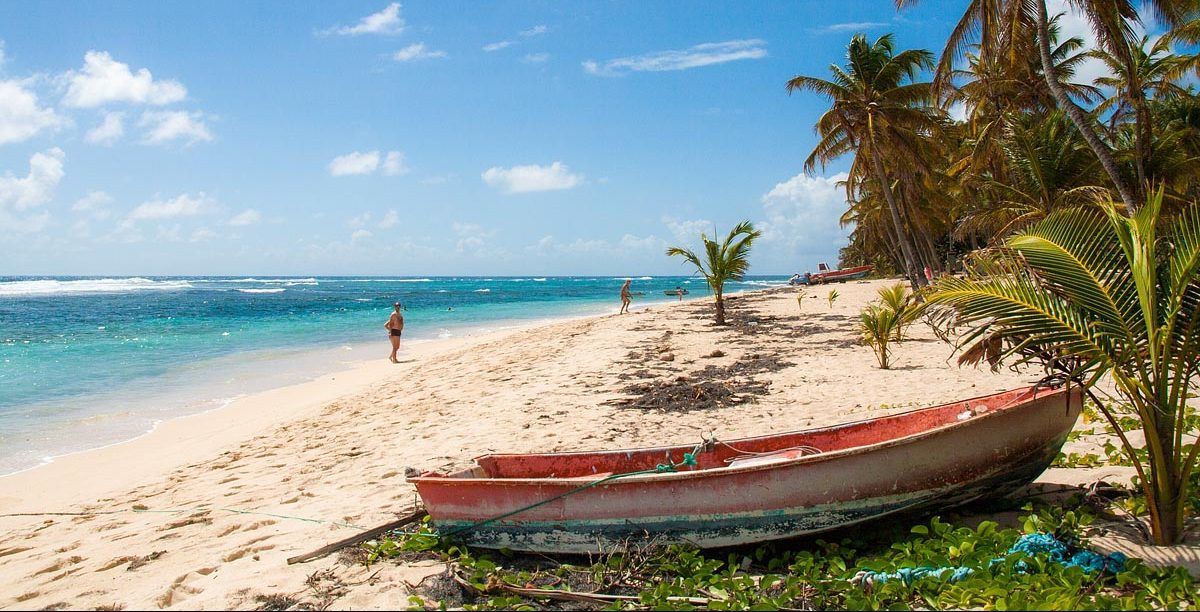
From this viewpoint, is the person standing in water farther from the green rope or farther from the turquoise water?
the green rope

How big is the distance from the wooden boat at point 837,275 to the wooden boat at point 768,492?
46.0 metres

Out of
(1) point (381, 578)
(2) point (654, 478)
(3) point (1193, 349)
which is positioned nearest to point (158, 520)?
(1) point (381, 578)

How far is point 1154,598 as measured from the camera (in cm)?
303

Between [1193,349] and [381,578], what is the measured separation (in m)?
4.62

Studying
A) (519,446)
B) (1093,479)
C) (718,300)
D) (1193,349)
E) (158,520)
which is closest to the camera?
(1193,349)

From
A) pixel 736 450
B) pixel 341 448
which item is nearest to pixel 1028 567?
pixel 736 450

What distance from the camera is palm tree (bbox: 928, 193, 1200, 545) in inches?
131

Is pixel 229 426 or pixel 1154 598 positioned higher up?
pixel 1154 598

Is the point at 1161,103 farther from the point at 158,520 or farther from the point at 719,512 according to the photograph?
the point at 158,520

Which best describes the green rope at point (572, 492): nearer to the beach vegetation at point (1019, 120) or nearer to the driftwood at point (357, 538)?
the driftwood at point (357, 538)

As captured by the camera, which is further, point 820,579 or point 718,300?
point 718,300

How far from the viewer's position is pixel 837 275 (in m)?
48.9

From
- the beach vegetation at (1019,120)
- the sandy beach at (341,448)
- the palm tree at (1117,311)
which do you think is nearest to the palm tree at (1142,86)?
the beach vegetation at (1019,120)

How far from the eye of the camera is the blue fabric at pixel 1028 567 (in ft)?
11.0
